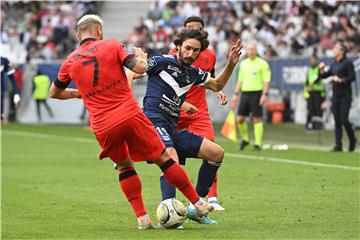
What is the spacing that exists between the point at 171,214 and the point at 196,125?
84.4 inches

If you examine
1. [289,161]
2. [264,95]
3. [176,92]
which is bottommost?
[289,161]

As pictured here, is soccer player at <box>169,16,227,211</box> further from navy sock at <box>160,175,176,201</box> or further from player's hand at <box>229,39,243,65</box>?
player's hand at <box>229,39,243,65</box>

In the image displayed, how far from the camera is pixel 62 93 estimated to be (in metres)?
10.5

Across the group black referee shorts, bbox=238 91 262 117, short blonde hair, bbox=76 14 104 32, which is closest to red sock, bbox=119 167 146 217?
short blonde hair, bbox=76 14 104 32

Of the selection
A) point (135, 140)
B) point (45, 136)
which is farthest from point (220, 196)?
point (45, 136)

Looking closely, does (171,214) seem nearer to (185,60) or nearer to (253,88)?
→ (185,60)

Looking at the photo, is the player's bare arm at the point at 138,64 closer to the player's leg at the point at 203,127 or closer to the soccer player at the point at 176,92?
the soccer player at the point at 176,92

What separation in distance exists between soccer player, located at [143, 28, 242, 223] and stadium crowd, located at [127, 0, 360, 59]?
21558mm

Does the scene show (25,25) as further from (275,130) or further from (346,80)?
(346,80)

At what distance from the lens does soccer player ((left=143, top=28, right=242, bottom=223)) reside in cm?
1074

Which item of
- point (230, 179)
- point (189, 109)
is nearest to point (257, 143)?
point (230, 179)

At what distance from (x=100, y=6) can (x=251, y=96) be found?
22.6 m

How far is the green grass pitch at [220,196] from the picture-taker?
10273 mm

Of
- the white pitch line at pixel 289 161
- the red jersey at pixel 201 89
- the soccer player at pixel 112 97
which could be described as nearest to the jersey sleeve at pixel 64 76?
the soccer player at pixel 112 97
